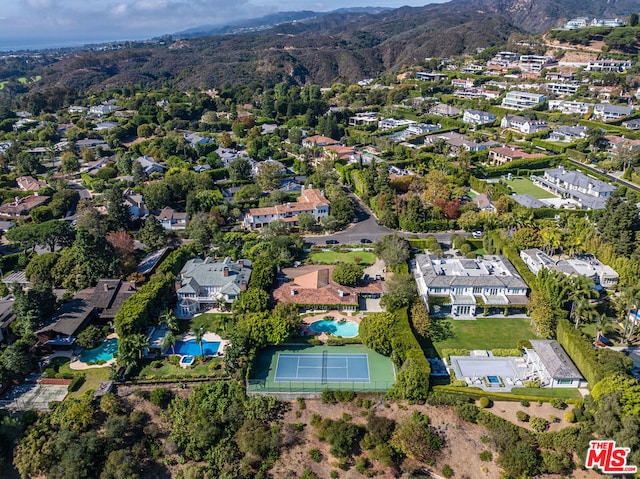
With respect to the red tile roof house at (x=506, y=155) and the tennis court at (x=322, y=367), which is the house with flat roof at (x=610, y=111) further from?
the tennis court at (x=322, y=367)

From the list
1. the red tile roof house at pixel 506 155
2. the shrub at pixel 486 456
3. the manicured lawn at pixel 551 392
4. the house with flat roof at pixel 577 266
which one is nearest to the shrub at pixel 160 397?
the shrub at pixel 486 456

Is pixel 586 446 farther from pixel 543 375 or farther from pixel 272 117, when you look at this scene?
pixel 272 117

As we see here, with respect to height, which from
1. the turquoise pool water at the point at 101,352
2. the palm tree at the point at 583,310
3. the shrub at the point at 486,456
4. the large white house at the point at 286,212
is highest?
the large white house at the point at 286,212

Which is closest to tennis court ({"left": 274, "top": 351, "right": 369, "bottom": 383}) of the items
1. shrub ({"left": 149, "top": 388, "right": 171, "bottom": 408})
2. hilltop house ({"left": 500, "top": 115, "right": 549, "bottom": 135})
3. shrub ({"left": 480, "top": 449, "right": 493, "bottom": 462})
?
shrub ({"left": 149, "top": 388, "right": 171, "bottom": 408})

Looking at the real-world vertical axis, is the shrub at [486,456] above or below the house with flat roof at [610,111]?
below

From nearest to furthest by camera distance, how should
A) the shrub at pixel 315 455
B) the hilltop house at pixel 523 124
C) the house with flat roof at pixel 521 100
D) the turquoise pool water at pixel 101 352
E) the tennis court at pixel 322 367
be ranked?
1. the shrub at pixel 315 455
2. the tennis court at pixel 322 367
3. the turquoise pool water at pixel 101 352
4. the hilltop house at pixel 523 124
5. the house with flat roof at pixel 521 100
